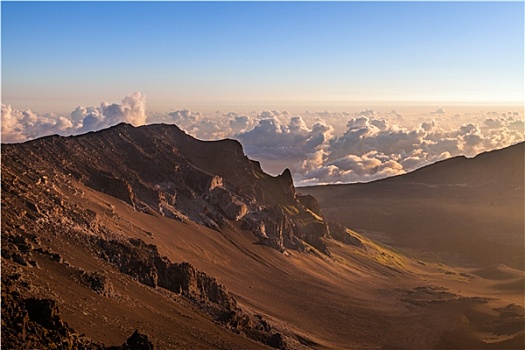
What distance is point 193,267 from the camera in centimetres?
7188

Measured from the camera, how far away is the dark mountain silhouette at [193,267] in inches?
1831

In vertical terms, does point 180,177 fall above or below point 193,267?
above

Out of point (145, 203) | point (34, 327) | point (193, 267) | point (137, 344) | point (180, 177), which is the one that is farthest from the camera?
point (180, 177)

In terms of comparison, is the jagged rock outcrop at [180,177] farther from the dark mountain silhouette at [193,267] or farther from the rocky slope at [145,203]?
the dark mountain silhouette at [193,267]

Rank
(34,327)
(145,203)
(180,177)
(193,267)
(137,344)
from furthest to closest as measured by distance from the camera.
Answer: (180,177)
(145,203)
(193,267)
(137,344)
(34,327)

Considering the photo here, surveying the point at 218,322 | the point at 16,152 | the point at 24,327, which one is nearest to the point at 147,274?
the point at 218,322

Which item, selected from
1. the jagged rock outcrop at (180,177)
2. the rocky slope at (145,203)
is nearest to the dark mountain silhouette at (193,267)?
the rocky slope at (145,203)

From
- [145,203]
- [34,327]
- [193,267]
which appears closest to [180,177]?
[145,203]

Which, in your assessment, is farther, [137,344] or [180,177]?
[180,177]

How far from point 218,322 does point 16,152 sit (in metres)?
52.2

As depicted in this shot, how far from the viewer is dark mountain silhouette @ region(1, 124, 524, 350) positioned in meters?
46.5

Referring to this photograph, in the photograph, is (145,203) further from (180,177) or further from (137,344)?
(137,344)

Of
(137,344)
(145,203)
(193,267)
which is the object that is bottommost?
(193,267)

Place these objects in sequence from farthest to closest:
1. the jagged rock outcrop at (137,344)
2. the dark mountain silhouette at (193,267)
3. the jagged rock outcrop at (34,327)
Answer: the dark mountain silhouette at (193,267), the jagged rock outcrop at (137,344), the jagged rock outcrop at (34,327)
